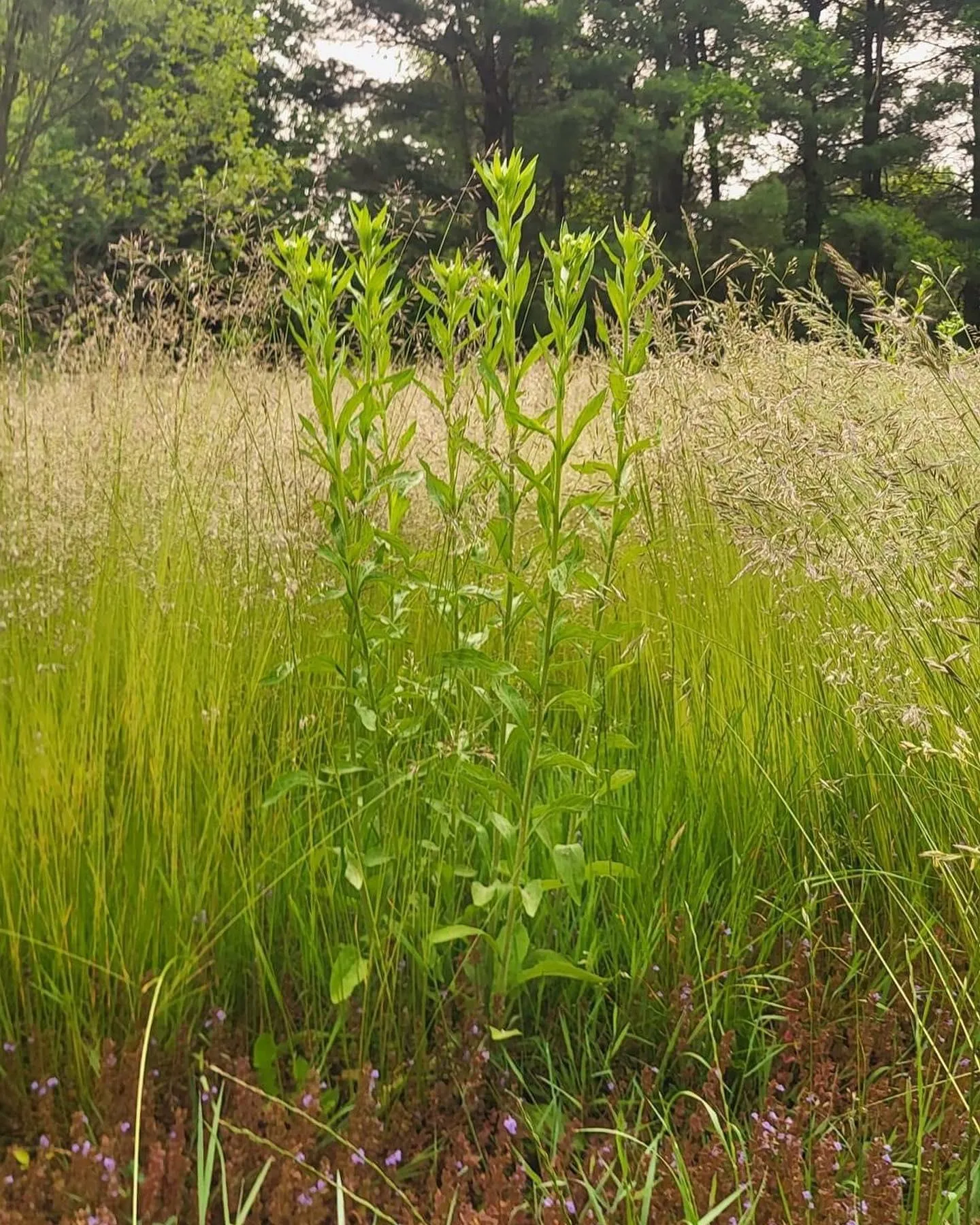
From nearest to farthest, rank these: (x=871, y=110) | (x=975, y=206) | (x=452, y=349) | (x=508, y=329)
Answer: (x=508, y=329) < (x=452, y=349) < (x=871, y=110) < (x=975, y=206)

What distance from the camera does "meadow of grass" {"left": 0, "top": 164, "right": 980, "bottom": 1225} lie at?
130 cm

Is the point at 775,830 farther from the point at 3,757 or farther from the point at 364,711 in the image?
the point at 3,757

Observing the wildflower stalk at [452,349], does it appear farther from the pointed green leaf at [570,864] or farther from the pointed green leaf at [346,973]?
the pointed green leaf at [346,973]

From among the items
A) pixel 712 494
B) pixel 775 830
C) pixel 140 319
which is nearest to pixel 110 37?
pixel 140 319

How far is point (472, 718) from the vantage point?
5.31ft

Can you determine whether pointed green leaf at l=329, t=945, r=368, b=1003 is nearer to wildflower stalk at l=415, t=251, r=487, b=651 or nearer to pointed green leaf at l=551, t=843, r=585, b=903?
pointed green leaf at l=551, t=843, r=585, b=903

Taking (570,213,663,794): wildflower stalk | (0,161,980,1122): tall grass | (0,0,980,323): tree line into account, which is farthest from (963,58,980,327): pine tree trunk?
(570,213,663,794): wildflower stalk

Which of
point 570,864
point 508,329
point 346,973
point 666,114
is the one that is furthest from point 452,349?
point 666,114

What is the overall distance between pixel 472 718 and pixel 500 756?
0.25 m

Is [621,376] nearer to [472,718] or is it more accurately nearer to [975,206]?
[472,718]

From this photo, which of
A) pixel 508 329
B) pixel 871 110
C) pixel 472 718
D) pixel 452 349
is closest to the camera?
pixel 508 329

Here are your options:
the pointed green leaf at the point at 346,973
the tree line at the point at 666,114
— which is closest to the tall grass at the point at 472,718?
the pointed green leaf at the point at 346,973

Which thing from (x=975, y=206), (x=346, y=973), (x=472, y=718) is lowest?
(x=346, y=973)

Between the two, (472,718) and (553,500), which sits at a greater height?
(553,500)
